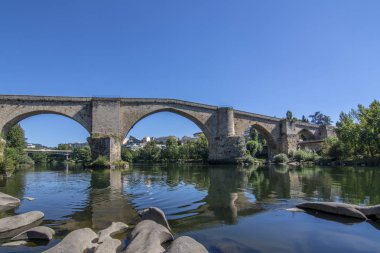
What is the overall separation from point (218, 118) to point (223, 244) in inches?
1714

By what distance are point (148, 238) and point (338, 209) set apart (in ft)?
20.2

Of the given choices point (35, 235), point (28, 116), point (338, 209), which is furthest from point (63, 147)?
point (338, 209)

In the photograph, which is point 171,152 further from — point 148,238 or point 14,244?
point 148,238

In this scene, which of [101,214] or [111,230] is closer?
[111,230]

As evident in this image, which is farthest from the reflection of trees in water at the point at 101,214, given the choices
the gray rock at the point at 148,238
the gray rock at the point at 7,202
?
the gray rock at the point at 7,202

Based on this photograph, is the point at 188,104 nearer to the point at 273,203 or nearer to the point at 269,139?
the point at 269,139

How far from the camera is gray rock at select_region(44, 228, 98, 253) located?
569cm

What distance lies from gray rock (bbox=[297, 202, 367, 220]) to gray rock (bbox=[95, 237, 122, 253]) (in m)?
6.58

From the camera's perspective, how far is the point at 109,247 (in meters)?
5.76

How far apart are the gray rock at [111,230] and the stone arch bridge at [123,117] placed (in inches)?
1195

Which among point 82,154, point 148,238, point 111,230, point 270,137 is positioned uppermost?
point 270,137

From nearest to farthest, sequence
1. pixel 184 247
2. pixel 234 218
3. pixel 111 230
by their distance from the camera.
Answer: pixel 184 247 < pixel 111 230 < pixel 234 218

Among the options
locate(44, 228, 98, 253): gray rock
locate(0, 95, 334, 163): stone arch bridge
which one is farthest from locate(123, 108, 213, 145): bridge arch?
locate(44, 228, 98, 253): gray rock

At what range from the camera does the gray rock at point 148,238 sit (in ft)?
18.6
